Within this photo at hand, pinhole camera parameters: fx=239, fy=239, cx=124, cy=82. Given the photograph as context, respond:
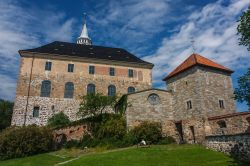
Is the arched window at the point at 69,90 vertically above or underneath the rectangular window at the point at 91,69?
underneath

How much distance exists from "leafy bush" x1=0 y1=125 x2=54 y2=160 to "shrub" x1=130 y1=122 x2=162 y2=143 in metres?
8.81

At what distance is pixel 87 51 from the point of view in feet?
126

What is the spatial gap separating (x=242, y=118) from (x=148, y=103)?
9.27 m

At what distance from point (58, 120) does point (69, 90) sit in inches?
216

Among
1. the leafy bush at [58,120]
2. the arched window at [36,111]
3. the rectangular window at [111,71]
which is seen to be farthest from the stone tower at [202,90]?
the arched window at [36,111]

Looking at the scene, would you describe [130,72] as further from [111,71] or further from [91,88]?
[91,88]

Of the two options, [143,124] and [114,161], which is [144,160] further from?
[143,124]

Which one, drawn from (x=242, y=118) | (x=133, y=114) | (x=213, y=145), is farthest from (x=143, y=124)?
(x=242, y=118)

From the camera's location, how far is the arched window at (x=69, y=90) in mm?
33406

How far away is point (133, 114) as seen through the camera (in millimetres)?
24641

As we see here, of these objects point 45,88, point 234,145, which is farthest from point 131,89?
point 234,145

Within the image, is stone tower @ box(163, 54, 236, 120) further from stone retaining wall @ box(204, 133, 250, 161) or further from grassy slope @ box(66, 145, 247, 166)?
grassy slope @ box(66, 145, 247, 166)

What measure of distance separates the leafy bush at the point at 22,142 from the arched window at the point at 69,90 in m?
10.3

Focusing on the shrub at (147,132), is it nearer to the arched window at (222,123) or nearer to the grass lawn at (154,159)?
the grass lawn at (154,159)
